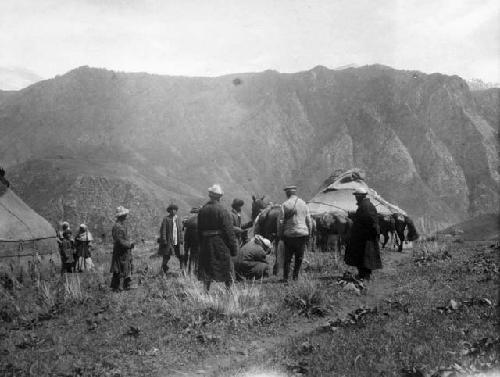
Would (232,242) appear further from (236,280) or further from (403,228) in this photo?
(403,228)

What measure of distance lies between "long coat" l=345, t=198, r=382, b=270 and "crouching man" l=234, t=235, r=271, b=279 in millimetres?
1948

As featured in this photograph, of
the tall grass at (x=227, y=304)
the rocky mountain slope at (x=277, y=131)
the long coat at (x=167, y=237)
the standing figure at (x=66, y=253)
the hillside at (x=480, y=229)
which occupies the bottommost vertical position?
the hillside at (x=480, y=229)

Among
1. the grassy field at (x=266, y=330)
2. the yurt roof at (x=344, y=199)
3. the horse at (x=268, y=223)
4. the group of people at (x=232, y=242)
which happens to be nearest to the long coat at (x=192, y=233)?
the group of people at (x=232, y=242)

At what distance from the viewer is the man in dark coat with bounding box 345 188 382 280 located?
9.31 m

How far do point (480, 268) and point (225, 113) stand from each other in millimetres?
64494

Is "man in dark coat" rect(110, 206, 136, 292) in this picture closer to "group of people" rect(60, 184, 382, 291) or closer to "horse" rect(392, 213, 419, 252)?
"group of people" rect(60, 184, 382, 291)

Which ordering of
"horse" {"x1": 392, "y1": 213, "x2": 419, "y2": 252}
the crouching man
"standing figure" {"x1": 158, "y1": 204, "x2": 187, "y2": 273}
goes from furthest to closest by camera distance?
"horse" {"x1": 392, "y1": 213, "x2": 419, "y2": 252} < "standing figure" {"x1": 158, "y1": 204, "x2": 187, "y2": 273} < the crouching man

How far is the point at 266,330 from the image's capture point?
6.51 meters

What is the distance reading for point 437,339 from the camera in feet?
16.3

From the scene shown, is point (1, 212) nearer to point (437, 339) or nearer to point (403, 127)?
point (437, 339)

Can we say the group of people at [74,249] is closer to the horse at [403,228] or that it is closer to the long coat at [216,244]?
the long coat at [216,244]

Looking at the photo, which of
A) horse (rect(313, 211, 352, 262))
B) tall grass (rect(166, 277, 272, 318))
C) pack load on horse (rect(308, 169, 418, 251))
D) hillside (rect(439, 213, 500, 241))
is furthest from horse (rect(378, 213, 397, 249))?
tall grass (rect(166, 277, 272, 318))

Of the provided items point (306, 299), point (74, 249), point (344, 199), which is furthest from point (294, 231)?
point (344, 199)

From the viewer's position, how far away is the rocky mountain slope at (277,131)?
60.6m
